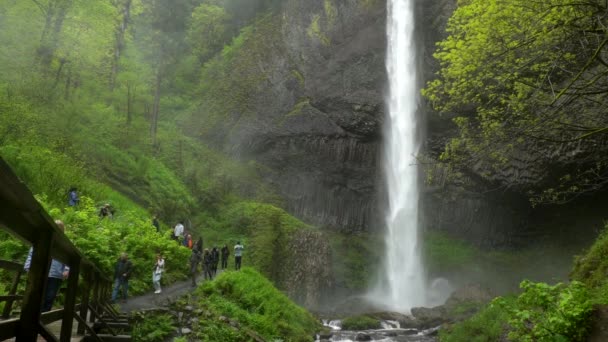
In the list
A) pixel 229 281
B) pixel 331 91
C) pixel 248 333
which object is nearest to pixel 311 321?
pixel 229 281

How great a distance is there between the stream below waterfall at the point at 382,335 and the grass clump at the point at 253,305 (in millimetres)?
1011

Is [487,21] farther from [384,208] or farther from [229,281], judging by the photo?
[384,208]

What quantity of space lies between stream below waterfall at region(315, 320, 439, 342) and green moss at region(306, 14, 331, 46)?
23.7 metres

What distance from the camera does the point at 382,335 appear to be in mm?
17938

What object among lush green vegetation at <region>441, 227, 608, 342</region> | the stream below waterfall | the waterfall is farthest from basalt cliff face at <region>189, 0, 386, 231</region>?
lush green vegetation at <region>441, 227, 608, 342</region>

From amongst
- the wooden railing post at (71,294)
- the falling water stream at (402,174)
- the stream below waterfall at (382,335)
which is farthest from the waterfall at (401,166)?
the wooden railing post at (71,294)

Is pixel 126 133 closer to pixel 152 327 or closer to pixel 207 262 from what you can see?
pixel 207 262

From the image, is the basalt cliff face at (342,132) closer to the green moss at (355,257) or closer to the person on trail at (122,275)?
the green moss at (355,257)

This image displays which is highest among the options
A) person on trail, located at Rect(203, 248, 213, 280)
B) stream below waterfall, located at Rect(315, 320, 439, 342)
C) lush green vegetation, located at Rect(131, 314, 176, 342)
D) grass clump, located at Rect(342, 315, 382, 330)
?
person on trail, located at Rect(203, 248, 213, 280)

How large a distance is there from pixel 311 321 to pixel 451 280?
17.9 m

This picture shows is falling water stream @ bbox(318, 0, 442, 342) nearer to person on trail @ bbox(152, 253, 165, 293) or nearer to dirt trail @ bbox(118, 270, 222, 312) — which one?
dirt trail @ bbox(118, 270, 222, 312)

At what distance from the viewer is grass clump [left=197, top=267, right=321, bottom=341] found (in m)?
12.7

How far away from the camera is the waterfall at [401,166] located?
31.0 m

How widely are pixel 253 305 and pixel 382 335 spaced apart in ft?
21.4
